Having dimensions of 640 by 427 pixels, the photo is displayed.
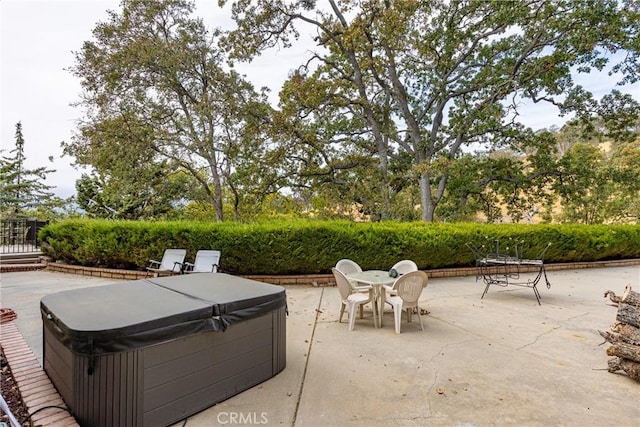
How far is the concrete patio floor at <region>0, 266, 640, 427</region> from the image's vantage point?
2.26 m

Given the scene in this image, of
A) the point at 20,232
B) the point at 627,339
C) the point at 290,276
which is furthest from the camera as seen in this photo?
the point at 20,232

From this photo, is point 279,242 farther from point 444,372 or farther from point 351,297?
point 444,372

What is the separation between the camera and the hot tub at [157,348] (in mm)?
1922

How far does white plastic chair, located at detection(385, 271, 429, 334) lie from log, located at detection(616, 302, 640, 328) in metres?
1.84

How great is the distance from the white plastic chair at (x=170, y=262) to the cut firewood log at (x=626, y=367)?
6.15 meters

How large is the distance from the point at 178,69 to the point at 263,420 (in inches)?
463

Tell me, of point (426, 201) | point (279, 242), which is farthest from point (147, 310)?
point (426, 201)

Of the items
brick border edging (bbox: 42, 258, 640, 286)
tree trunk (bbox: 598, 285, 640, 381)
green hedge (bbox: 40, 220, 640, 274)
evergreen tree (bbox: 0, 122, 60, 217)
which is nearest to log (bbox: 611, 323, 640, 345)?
tree trunk (bbox: 598, 285, 640, 381)

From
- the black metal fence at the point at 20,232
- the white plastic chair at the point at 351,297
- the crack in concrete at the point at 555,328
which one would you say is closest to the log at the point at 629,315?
the crack in concrete at the point at 555,328

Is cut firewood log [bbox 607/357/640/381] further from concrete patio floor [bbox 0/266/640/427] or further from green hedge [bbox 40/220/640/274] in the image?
green hedge [bbox 40/220/640/274]

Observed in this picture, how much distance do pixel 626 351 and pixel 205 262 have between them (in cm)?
591

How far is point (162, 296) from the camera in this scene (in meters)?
2.66

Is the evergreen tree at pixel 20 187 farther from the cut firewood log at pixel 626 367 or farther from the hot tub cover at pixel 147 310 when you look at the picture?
the cut firewood log at pixel 626 367

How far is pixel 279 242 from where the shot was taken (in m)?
6.49
